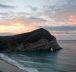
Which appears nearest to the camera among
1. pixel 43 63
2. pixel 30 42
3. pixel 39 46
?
pixel 43 63

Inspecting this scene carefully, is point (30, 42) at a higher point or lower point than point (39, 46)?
higher

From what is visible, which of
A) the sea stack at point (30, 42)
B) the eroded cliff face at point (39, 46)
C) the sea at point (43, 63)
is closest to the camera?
the sea at point (43, 63)

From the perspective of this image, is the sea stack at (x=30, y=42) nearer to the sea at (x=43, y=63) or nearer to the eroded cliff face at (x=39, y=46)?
A: the eroded cliff face at (x=39, y=46)

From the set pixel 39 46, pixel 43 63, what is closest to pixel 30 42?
pixel 39 46

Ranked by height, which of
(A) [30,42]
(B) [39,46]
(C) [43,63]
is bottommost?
(C) [43,63]

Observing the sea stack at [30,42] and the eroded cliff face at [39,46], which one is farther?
the eroded cliff face at [39,46]

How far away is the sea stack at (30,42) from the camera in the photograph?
10447cm

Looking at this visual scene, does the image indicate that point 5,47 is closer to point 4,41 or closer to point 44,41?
point 4,41

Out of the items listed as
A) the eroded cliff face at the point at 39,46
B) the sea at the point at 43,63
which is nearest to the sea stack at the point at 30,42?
the eroded cliff face at the point at 39,46

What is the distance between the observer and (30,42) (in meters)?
106

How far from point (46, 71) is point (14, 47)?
2652 inches

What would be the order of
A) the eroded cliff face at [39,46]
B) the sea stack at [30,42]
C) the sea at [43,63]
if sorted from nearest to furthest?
the sea at [43,63], the sea stack at [30,42], the eroded cliff face at [39,46]

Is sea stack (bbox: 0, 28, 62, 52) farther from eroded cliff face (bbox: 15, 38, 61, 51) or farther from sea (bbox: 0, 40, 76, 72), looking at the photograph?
sea (bbox: 0, 40, 76, 72)

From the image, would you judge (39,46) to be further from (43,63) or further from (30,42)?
(43,63)
